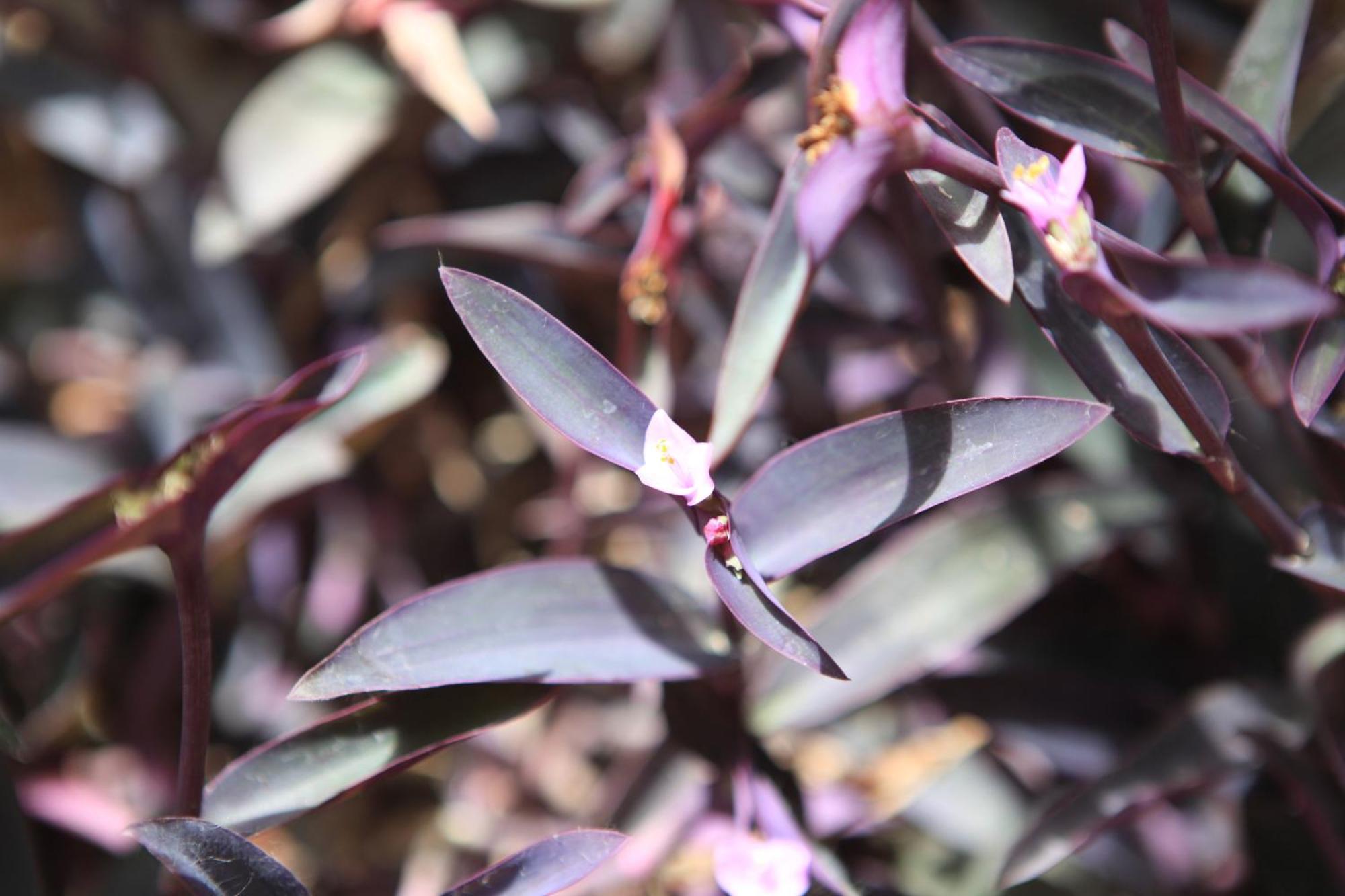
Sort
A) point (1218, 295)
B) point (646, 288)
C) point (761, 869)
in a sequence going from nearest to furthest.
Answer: point (1218, 295), point (761, 869), point (646, 288)

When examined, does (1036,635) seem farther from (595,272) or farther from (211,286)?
(211,286)

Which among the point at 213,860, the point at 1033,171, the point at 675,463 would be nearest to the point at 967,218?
the point at 1033,171

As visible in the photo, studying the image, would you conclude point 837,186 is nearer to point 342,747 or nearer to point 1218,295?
point 1218,295

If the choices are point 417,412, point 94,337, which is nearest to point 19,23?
point 94,337

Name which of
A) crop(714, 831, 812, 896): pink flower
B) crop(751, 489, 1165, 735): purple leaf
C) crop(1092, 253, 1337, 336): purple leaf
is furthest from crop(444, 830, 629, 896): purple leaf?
crop(1092, 253, 1337, 336): purple leaf

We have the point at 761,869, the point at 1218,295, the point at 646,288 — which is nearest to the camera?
the point at 1218,295

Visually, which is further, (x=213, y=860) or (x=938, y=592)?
(x=938, y=592)

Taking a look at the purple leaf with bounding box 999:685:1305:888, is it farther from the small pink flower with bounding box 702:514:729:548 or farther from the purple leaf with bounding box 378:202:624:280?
the purple leaf with bounding box 378:202:624:280
